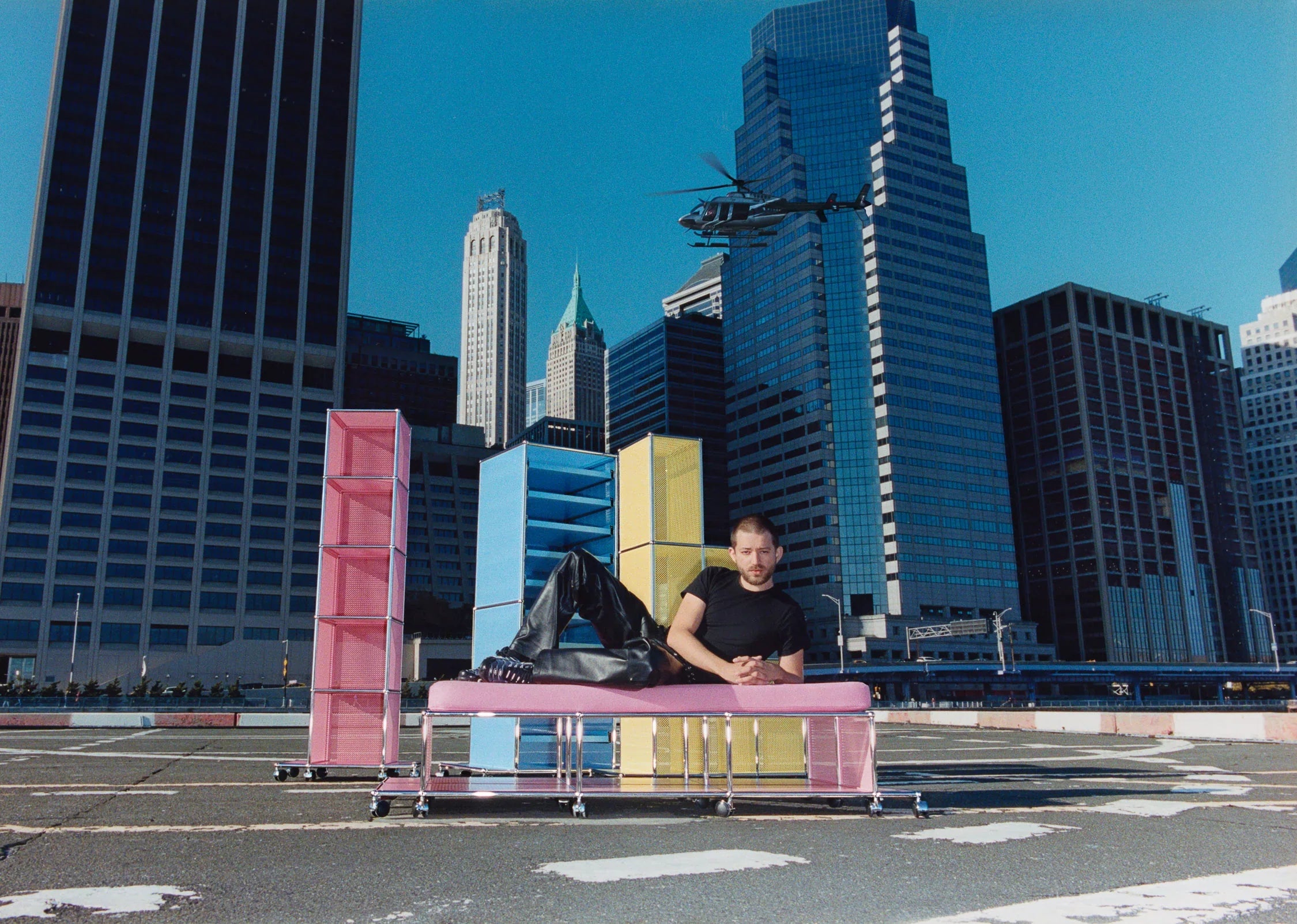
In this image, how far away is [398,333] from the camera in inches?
7343

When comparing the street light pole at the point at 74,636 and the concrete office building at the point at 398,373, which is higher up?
the concrete office building at the point at 398,373

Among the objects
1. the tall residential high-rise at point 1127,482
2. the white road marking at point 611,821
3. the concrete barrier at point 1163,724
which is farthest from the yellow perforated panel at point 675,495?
the tall residential high-rise at point 1127,482

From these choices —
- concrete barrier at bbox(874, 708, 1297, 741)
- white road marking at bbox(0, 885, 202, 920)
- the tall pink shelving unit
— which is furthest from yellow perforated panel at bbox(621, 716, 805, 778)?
concrete barrier at bbox(874, 708, 1297, 741)

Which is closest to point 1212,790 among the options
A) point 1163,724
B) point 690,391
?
point 1163,724

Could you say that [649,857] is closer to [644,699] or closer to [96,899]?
[644,699]

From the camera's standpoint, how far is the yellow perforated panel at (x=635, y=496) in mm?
13602

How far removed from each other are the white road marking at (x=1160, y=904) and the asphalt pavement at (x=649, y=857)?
0.6 inches

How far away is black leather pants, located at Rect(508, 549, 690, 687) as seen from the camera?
7.49 meters

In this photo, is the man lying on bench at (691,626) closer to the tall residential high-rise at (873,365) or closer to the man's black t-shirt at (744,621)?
the man's black t-shirt at (744,621)

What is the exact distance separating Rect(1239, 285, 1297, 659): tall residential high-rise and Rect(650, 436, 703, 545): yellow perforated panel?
654 ft

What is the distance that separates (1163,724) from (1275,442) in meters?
192

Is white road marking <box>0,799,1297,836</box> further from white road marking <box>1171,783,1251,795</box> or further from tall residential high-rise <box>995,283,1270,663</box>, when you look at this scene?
tall residential high-rise <box>995,283,1270,663</box>

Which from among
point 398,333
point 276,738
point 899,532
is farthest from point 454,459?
point 276,738

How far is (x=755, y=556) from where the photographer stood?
8297 mm
